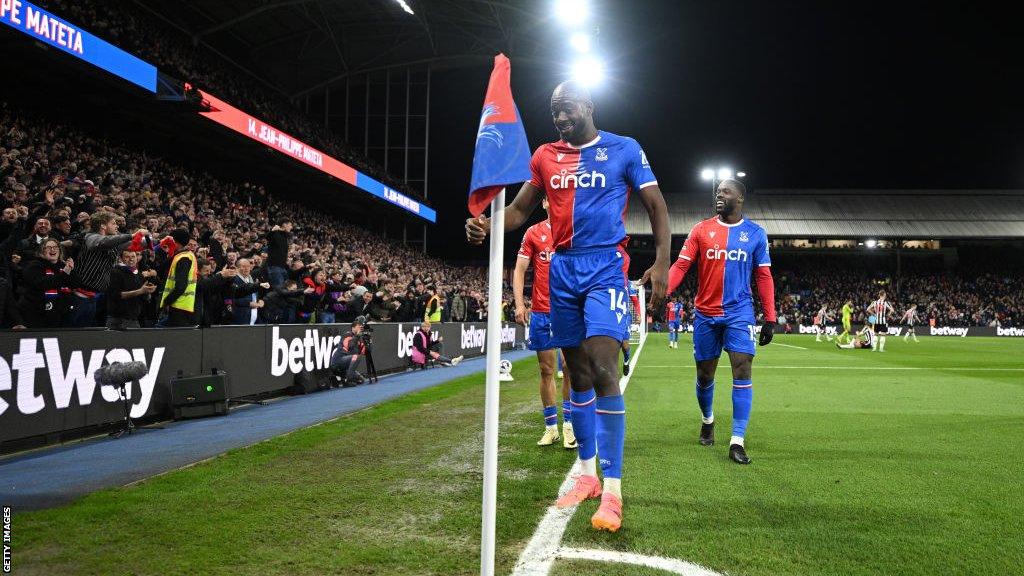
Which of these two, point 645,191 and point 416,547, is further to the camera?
point 645,191

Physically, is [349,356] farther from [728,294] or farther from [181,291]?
[728,294]

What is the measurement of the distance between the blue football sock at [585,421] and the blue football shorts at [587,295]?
38 cm

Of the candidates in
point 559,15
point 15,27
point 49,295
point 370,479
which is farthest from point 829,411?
point 559,15

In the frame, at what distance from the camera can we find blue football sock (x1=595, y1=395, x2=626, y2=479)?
372cm

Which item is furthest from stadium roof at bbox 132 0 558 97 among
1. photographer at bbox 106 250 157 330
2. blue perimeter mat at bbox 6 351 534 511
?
blue perimeter mat at bbox 6 351 534 511

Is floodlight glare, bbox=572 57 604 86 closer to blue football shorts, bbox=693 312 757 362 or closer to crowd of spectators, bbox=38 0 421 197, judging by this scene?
crowd of spectators, bbox=38 0 421 197

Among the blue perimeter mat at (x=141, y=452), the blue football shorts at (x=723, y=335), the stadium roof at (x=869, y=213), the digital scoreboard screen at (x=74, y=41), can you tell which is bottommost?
the blue perimeter mat at (x=141, y=452)

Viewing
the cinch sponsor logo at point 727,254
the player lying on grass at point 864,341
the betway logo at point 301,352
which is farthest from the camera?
the player lying on grass at point 864,341

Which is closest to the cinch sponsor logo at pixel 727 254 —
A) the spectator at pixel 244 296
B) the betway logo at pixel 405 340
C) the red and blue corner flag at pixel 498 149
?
the red and blue corner flag at pixel 498 149

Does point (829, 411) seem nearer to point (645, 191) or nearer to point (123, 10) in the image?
point (645, 191)

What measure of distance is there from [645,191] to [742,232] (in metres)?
2.26

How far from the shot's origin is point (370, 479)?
4562 millimetres

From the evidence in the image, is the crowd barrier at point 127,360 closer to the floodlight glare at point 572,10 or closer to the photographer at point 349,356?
the photographer at point 349,356

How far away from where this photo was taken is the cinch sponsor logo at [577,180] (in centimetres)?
397
